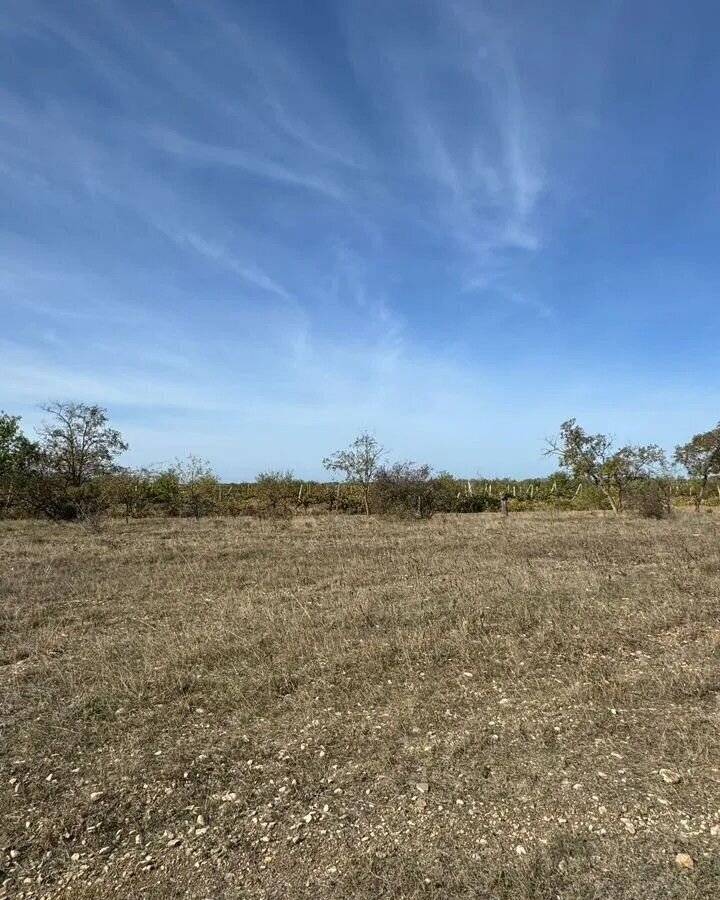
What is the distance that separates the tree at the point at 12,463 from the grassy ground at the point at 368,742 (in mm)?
18678

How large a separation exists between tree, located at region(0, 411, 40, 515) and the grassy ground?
61.3 ft

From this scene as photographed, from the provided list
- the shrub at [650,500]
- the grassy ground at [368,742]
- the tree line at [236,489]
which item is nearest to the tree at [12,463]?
the tree line at [236,489]

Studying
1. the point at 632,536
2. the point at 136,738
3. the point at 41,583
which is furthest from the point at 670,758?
the point at 632,536

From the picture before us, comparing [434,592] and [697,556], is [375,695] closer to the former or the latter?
[434,592]

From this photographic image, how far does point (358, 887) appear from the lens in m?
2.69

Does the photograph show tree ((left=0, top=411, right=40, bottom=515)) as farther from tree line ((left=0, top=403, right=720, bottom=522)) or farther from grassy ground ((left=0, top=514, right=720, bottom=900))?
grassy ground ((left=0, top=514, right=720, bottom=900))

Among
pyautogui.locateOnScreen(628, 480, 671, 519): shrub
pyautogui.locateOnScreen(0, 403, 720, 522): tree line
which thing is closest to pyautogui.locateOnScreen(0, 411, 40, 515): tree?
pyautogui.locateOnScreen(0, 403, 720, 522): tree line

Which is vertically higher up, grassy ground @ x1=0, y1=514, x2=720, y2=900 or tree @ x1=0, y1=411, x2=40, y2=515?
tree @ x1=0, y1=411, x2=40, y2=515

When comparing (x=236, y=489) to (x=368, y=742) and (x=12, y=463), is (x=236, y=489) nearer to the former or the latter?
(x=12, y=463)

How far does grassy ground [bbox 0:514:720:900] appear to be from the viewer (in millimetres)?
2842

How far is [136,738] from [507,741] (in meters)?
2.69

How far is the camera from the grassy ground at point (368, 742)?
284 cm

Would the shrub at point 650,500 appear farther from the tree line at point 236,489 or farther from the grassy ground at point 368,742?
the grassy ground at point 368,742

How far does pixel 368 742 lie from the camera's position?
414 centimetres
